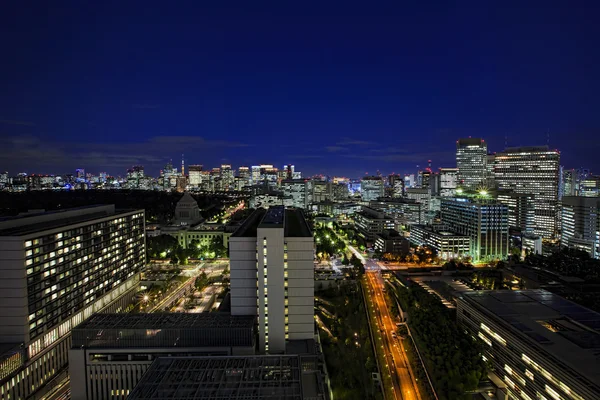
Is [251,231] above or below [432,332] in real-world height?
above

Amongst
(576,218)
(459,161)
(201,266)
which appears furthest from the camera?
(459,161)

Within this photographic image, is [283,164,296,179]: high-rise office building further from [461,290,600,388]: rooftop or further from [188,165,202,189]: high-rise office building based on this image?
[461,290,600,388]: rooftop

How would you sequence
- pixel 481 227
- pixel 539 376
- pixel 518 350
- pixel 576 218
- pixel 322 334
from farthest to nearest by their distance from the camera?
pixel 576 218, pixel 481 227, pixel 322 334, pixel 518 350, pixel 539 376

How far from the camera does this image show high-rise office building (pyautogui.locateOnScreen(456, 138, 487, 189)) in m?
73.4

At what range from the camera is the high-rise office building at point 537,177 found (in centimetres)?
5697

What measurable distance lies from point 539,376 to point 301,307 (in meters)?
9.76

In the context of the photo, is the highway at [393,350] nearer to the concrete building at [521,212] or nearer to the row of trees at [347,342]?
the row of trees at [347,342]

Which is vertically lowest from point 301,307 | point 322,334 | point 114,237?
point 322,334

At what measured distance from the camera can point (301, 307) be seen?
682 inches

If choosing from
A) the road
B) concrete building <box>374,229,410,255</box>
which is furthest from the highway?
concrete building <box>374,229,410,255</box>

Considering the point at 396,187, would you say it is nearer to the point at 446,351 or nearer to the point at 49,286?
the point at 446,351

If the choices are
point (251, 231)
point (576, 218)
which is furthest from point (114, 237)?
point (576, 218)

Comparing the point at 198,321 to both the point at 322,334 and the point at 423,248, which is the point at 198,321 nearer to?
the point at 322,334

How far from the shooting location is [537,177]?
59812 mm
